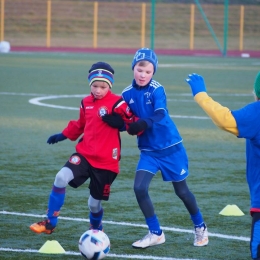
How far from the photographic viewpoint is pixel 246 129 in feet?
17.0

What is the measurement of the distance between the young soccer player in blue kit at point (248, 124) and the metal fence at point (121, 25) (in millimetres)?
37087

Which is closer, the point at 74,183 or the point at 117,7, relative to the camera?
the point at 74,183

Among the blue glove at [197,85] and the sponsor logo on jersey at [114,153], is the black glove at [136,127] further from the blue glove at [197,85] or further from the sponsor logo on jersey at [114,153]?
the blue glove at [197,85]

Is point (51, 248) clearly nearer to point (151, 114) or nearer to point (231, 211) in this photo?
point (151, 114)

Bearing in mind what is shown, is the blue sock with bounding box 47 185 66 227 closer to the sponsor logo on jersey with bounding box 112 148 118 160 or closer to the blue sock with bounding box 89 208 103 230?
the blue sock with bounding box 89 208 103 230

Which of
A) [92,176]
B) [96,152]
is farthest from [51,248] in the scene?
[96,152]

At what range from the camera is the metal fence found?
43.5m

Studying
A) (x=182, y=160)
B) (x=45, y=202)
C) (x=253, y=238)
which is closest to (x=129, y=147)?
(x=45, y=202)

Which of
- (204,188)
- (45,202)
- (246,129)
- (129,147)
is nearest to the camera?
(246,129)

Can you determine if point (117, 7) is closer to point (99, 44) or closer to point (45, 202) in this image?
point (99, 44)

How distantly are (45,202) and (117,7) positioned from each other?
39.1 metres

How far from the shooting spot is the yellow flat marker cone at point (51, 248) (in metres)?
6.16

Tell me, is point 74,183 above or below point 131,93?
below

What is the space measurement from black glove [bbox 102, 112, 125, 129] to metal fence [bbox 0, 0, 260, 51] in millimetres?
36177
